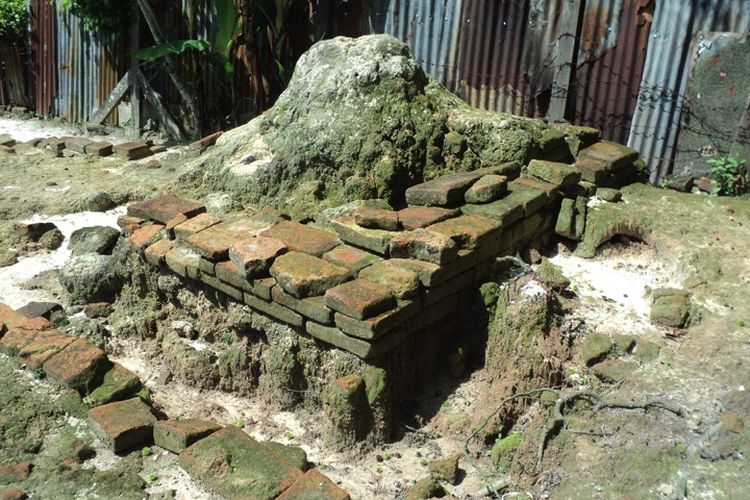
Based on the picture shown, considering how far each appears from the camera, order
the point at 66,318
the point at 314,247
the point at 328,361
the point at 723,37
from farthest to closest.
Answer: the point at 723,37 → the point at 66,318 → the point at 314,247 → the point at 328,361

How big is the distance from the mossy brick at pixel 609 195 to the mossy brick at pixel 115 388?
10.5 ft

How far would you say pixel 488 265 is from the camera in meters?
4.28

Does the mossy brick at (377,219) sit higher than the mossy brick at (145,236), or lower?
higher

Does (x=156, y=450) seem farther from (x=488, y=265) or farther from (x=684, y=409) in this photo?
(x=684, y=409)

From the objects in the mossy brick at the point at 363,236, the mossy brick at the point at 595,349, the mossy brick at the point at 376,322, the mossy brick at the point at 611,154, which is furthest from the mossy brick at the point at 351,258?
the mossy brick at the point at 611,154

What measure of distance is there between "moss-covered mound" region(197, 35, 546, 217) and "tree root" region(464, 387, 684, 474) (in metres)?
1.76

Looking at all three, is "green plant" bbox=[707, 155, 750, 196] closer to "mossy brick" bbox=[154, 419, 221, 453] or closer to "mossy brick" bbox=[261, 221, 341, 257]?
"mossy brick" bbox=[261, 221, 341, 257]

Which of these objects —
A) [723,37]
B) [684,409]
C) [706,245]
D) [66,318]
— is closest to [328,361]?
[684,409]

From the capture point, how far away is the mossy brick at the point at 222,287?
4172mm

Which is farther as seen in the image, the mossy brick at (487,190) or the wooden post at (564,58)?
the wooden post at (564,58)

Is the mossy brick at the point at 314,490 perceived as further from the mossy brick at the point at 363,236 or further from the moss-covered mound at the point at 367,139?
the moss-covered mound at the point at 367,139

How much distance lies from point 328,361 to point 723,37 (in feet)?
12.2

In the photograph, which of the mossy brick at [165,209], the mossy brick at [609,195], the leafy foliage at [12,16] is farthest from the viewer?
the leafy foliage at [12,16]

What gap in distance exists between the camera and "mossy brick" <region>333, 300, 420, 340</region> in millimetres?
3547
